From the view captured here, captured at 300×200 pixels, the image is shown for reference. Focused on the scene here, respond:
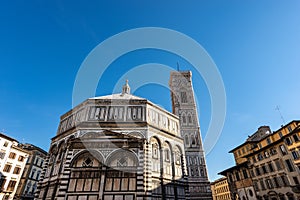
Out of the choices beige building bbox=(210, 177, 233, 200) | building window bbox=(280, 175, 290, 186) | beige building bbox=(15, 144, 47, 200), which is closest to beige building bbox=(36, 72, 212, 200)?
building window bbox=(280, 175, 290, 186)

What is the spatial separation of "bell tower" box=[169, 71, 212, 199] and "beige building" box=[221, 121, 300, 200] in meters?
6.79

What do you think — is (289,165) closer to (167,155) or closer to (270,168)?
(270,168)

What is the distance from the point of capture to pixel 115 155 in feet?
57.3

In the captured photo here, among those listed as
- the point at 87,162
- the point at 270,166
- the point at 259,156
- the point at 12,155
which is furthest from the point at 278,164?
the point at 12,155

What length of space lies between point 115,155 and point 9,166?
25449 mm

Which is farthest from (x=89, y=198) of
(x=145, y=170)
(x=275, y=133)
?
(x=275, y=133)

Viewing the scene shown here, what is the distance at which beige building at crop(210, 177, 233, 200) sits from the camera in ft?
172

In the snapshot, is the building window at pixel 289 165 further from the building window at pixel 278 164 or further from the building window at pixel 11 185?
the building window at pixel 11 185

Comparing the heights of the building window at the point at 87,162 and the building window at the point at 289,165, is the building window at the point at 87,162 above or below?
below

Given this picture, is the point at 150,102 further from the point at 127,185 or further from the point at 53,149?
the point at 53,149

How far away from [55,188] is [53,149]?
6.29m

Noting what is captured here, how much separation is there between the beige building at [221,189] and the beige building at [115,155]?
41008 mm

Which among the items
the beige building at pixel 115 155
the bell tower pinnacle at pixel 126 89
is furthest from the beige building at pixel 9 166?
the bell tower pinnacle at pixel 126 89

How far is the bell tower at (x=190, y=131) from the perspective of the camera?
3381 centimetres
